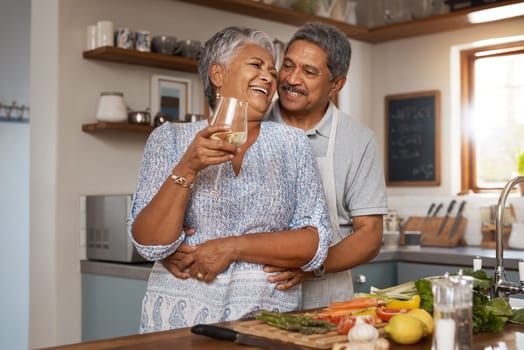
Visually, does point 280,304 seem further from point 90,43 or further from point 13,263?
point 13,263

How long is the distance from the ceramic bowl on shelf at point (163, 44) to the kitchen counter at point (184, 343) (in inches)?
84.2

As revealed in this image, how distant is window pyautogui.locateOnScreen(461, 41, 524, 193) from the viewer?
4332 mm

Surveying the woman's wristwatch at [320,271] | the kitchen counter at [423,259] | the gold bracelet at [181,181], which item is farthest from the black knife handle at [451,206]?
the gold bracelet at [181,181]

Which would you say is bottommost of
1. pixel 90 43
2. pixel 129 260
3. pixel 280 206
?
pixel 129 260

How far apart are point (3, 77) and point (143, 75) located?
2031 mm

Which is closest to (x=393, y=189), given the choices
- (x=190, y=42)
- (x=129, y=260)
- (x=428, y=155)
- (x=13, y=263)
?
(x=428, y=155)

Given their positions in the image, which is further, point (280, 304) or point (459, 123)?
point (459, 123)

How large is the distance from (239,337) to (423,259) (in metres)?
→ 2.50

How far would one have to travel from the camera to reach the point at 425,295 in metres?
1.74

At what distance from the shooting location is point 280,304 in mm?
1801

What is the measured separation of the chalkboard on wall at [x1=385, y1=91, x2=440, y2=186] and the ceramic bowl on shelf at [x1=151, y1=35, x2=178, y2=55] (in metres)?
1.85

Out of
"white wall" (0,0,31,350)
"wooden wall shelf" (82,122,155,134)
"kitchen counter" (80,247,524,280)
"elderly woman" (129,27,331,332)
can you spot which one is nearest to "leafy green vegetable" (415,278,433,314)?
"elderly woman" (129,27,331,332)

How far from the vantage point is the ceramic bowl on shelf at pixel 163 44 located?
3477 mm

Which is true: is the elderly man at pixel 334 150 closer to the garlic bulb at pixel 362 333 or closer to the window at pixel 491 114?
the garlic bulb at pixel 362 333
